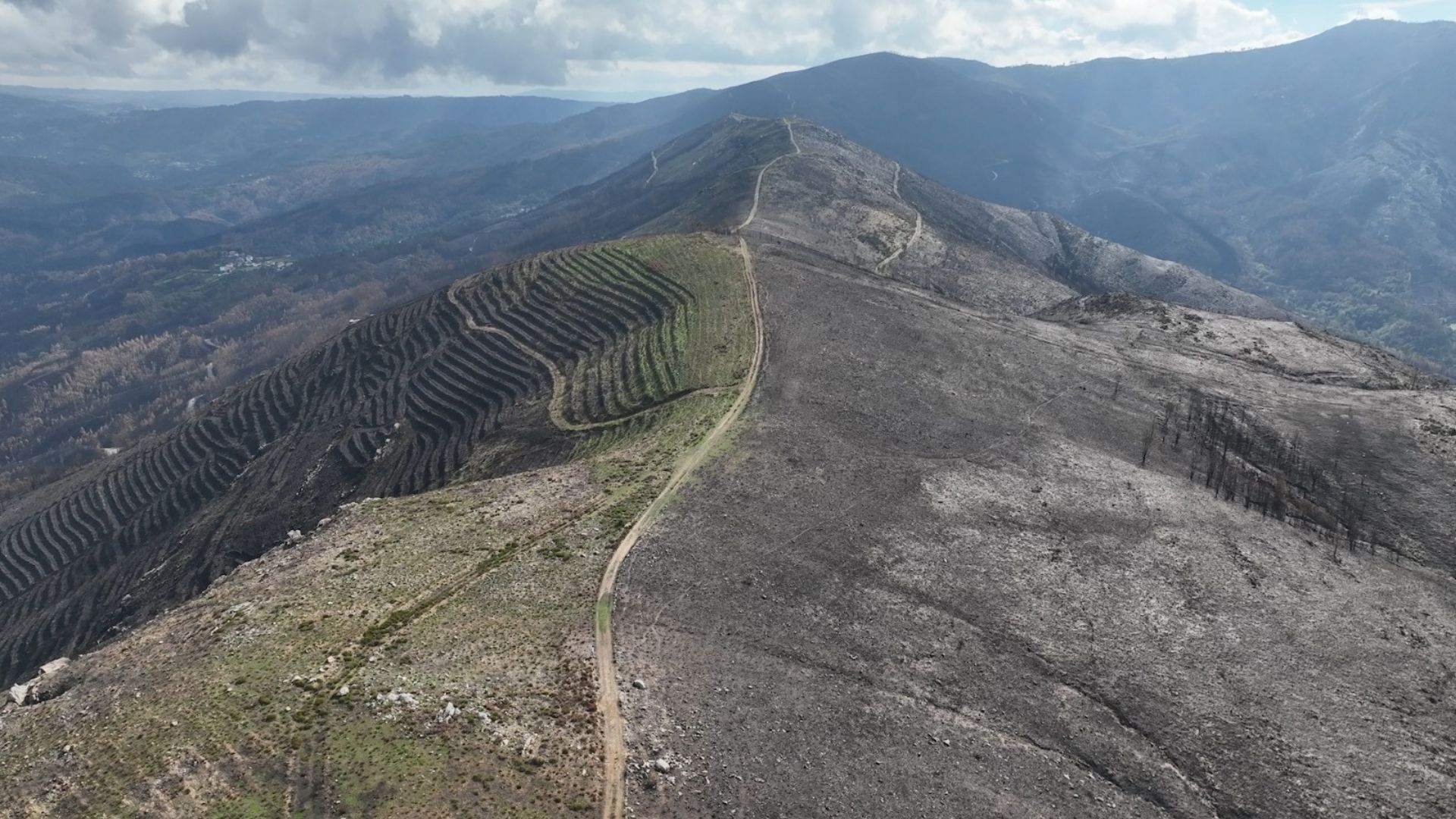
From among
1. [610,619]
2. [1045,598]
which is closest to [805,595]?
[610,619]

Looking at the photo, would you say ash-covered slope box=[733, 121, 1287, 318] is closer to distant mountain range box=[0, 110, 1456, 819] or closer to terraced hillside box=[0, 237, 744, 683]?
terraced hillside box=[0, 237, 744, 683]

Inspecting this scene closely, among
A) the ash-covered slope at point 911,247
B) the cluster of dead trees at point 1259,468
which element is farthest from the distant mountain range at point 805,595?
the ash-covered slope at point 911,247

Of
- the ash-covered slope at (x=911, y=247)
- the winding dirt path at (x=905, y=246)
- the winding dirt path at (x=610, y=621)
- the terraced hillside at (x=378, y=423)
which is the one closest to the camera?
the winding dirt path at (x=610, y=621)

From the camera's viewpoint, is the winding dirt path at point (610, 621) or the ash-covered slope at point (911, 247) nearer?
the winding dirt path at point (610, 621)

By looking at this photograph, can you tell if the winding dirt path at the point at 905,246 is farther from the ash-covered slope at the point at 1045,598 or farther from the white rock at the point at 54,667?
the white rock at the point at 54,667

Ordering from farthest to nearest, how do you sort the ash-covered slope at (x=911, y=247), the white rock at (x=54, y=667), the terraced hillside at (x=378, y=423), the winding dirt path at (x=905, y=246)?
the winding dirt path at (x=905, y=246)
the ash-covered slope at (x=911, y=247)
the terraced hillside at (x=378, y=423)
the white rock at (x=54, y=667)

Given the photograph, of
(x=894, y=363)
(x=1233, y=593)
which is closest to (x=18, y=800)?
(x=1233, y=593)
